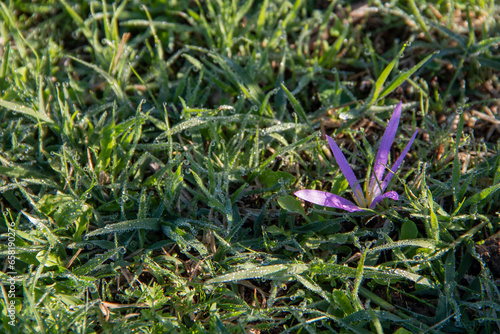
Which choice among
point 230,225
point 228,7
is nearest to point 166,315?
point 230,225

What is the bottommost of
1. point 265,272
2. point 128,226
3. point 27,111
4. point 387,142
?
point 265,272

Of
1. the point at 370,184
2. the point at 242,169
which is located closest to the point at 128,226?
the point at 242,169

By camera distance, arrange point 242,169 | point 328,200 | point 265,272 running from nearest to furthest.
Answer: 1. point 265,272
2. point 328,200
3. point 242,169

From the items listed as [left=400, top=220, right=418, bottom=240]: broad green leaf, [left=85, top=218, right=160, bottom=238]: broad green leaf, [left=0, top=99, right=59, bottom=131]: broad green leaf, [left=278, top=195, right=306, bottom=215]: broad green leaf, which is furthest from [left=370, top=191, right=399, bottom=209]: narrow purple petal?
[left=0, top=99, right=59, bottom=131]: broad green leaf

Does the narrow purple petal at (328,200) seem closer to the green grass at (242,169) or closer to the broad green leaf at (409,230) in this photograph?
the green grass at (242,169)

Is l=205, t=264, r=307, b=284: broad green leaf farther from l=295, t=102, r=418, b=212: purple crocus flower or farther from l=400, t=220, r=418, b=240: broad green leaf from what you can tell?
l=400, t=220, r=418, b=240: broad green leaf

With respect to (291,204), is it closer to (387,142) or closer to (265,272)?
(265,272)
